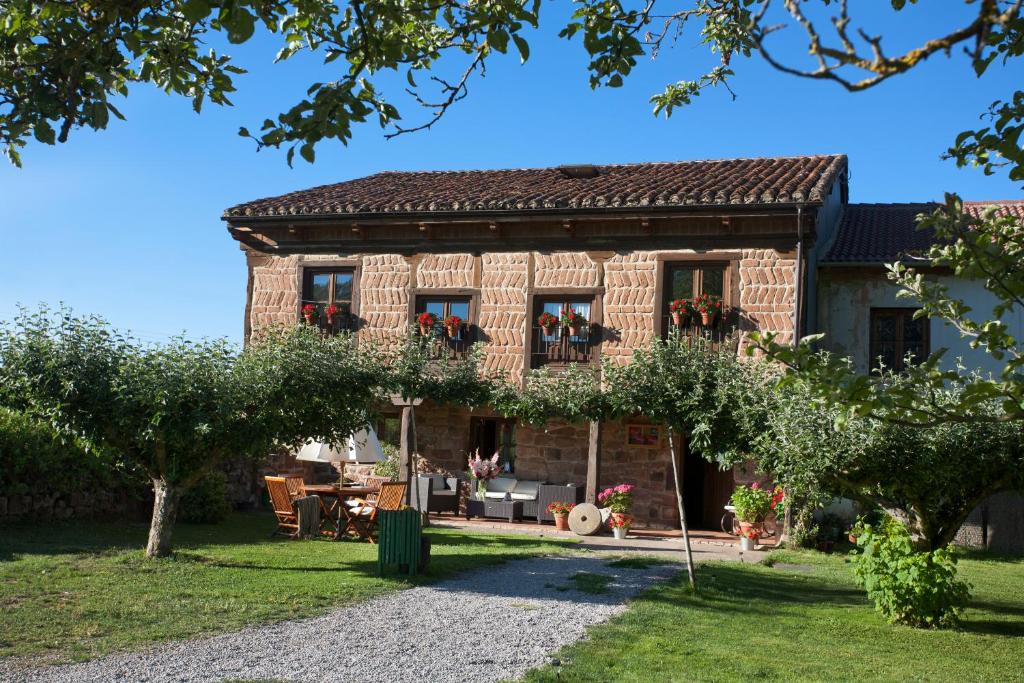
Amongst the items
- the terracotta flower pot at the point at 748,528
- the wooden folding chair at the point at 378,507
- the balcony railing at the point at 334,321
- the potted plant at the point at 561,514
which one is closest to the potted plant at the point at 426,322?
the balcony railing at the point at 334,321

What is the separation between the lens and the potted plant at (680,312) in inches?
632

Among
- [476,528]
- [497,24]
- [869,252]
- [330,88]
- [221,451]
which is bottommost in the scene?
[476,528]

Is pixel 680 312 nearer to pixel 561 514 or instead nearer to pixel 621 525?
pixel 621 525

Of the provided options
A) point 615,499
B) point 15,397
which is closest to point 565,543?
point 615,499

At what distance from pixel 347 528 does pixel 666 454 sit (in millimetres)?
6274

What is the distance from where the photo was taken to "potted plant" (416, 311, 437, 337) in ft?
58.0

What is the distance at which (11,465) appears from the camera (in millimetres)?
12570

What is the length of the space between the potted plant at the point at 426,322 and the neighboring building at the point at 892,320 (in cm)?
692

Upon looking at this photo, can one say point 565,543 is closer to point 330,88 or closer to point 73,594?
point 73,594

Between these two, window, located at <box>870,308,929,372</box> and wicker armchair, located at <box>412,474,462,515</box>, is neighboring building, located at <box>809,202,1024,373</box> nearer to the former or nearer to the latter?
window, located at <box>870,308,929,372</box>

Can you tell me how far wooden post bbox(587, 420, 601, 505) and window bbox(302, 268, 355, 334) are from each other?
5.24 m

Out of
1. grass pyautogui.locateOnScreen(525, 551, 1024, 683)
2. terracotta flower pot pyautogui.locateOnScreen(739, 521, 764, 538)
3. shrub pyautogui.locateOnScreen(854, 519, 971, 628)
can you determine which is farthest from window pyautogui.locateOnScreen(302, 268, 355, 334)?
shrub pyautogui.locateOnScreen(854, 519, 971, 628)

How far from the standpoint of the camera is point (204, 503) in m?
14.7

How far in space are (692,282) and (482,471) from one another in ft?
16.5
